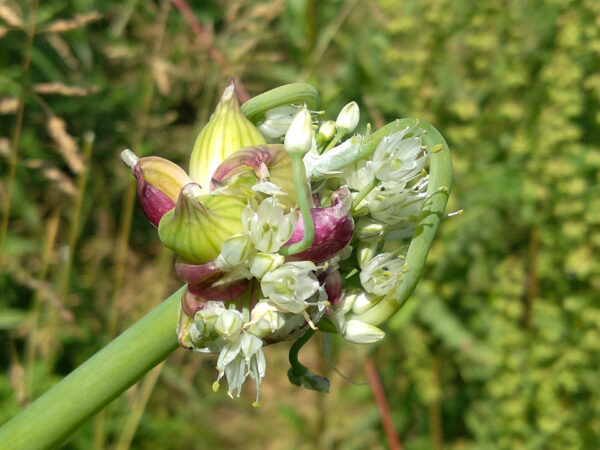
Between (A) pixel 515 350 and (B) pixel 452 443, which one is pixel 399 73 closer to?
(A) pixel 515 350

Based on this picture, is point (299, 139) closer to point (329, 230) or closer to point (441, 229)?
point (329, 230)

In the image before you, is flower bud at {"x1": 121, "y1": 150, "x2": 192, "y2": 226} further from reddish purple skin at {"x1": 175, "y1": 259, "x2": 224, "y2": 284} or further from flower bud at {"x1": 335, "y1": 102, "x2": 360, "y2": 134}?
flower bud at {"x1": 335, "y1": 102, "x2": 360, "y2": 134}

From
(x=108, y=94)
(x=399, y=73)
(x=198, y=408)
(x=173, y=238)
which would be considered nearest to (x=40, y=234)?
(x=108, y=94)

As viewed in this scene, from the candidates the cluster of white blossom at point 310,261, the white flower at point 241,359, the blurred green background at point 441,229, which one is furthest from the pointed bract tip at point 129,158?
the blurred green background at point 441,229

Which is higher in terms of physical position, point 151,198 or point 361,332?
point 151,198

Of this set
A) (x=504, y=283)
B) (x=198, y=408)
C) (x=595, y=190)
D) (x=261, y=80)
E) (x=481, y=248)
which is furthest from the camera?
(x=261, y=80)

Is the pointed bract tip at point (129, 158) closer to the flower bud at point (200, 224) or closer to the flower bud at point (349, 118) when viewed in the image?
the flower bud at point (200, 224)

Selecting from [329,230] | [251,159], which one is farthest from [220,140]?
[329,230]
